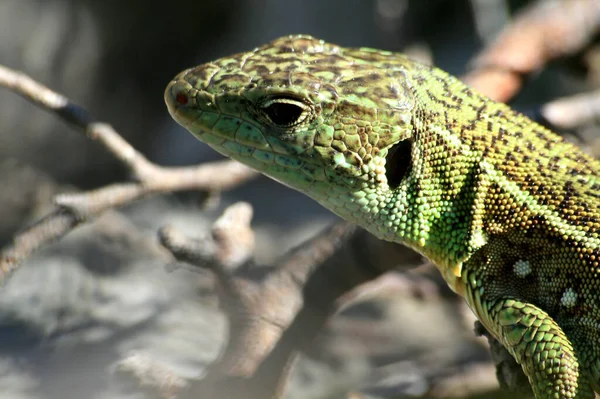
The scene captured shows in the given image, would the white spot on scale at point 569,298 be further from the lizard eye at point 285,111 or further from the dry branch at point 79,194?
the dry branch at point 79,194

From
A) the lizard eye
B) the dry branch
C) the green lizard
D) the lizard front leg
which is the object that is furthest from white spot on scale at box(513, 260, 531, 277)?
the dry branch

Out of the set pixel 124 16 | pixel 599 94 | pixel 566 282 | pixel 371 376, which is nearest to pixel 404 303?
pixel 371 376

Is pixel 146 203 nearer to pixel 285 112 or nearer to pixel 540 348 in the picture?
pixel 285 112

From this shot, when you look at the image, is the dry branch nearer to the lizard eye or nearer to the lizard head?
the lizard head

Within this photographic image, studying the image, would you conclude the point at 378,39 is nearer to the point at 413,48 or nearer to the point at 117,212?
the point at 413,48

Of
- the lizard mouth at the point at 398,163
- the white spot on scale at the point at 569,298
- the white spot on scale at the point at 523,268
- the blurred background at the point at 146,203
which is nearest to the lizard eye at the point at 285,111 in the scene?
the lizard mouth at the point at 398,163

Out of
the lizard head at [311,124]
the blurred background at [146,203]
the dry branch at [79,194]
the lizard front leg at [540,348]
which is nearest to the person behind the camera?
the lizard front leg at [540,348]
